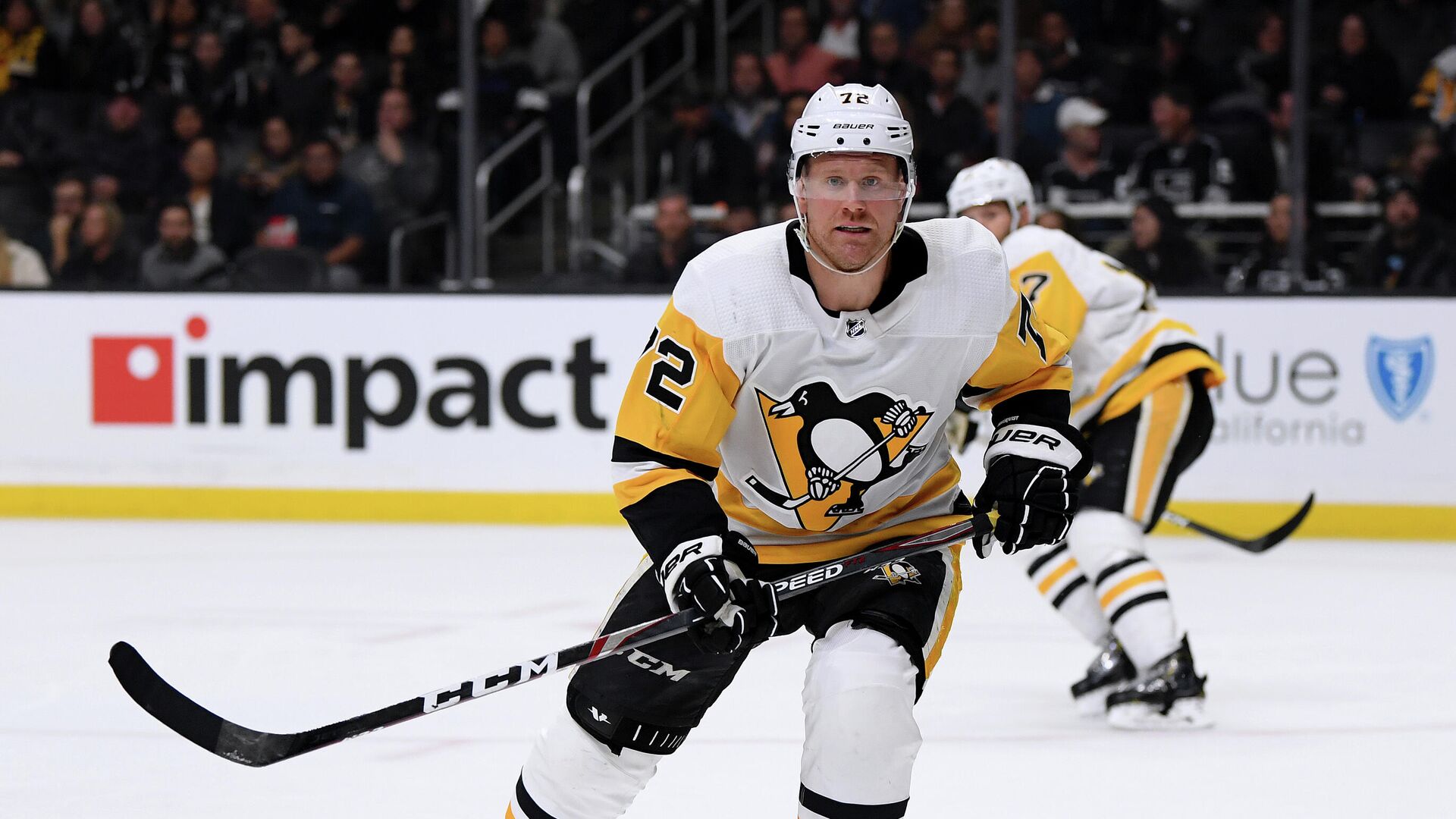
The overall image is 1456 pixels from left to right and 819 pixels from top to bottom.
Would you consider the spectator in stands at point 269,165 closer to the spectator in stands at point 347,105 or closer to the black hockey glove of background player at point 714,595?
the spectator in stands at point 347,105

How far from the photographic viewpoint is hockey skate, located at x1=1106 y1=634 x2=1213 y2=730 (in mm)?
3814

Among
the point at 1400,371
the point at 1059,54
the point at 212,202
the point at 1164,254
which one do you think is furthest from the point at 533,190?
the point at 1400,371

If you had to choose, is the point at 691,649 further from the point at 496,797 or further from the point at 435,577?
the point at 435,577

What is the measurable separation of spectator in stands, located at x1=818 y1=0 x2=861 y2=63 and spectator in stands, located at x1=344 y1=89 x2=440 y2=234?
183cm

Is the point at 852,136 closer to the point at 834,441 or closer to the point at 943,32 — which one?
the point at 834,441

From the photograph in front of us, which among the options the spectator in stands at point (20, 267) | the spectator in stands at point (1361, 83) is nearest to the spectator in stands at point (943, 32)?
the spectator in stands at point (1361, 83)

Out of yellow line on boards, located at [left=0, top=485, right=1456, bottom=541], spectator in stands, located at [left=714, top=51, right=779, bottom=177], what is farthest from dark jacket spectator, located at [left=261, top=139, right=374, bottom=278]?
spectator in stands, located at [left=714, top=51, right=779, bottom=177]

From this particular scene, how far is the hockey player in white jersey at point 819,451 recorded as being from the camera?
2.31 meters

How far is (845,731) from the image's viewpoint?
2.27 m

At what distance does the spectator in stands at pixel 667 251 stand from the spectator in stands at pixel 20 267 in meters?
2.35


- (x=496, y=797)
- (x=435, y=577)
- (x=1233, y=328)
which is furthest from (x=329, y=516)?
(x=496, y=797)

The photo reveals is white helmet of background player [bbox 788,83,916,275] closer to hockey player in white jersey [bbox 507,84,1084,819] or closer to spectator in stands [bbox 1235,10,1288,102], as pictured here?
hockey player in white jersey [bbox 507,84,1084,819]

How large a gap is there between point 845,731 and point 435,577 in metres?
3.60

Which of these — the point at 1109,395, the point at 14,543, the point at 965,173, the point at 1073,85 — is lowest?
the point at 14,543
